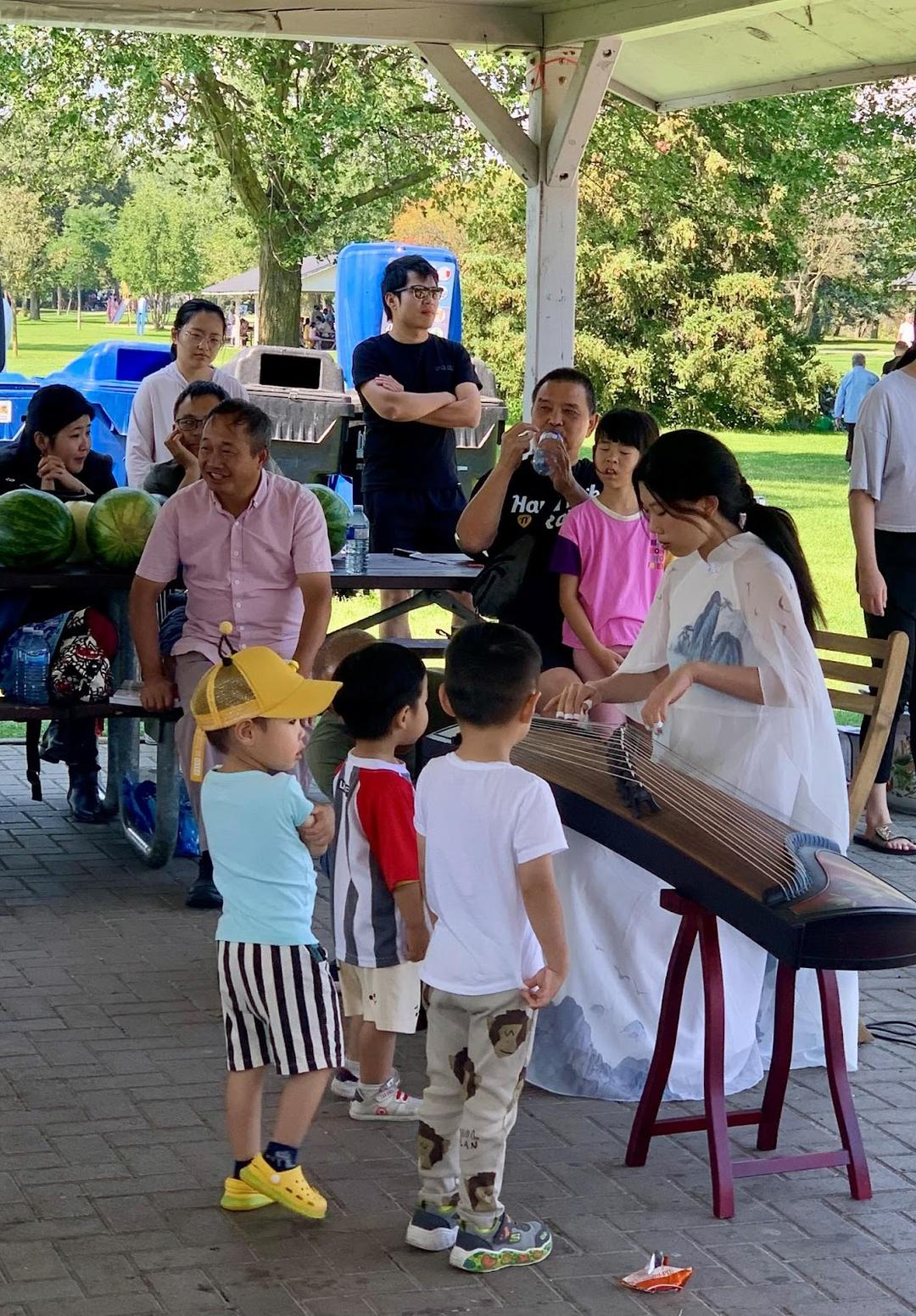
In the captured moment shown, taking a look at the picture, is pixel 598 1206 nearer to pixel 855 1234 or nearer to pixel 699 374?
pixel 855 1234

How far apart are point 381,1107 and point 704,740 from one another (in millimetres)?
1246

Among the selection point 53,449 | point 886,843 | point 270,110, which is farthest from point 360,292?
point 886,843

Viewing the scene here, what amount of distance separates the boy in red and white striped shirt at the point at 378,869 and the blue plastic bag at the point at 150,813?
266 centimetres

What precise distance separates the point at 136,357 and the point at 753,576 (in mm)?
14666

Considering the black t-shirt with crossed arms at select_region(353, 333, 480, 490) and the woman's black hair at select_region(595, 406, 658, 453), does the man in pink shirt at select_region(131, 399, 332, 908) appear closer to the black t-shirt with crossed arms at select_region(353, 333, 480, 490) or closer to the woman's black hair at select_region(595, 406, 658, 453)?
the woman's black hair at select_region(595, 406, 658, 453)

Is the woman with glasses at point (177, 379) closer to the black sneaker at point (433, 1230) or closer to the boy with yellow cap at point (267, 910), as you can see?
the boy with yellow cap at point (267, 910)

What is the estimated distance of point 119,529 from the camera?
21.3ft

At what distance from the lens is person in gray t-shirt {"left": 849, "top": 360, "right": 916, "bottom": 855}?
6883 mm

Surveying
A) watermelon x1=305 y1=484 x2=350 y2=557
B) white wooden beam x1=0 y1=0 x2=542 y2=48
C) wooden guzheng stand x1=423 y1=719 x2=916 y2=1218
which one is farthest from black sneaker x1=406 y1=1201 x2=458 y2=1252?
white wooden beam x1=0 y1=0 x2=542 y2=48

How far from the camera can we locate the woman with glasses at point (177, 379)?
7754mm

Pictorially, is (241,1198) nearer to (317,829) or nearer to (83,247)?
(317,829)

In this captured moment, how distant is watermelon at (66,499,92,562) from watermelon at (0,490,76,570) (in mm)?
111

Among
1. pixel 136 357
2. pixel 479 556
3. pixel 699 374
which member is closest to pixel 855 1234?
pixel 479 556

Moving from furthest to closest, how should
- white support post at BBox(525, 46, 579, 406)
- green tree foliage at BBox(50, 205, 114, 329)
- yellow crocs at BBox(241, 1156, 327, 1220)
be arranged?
1. green tree foliage at BBox(50, 205, 114, 329)
2. white support post at BBox(525, 46, 579, 406)
3. yellow crocs at BBox(241, 1156, 327, 1220)
